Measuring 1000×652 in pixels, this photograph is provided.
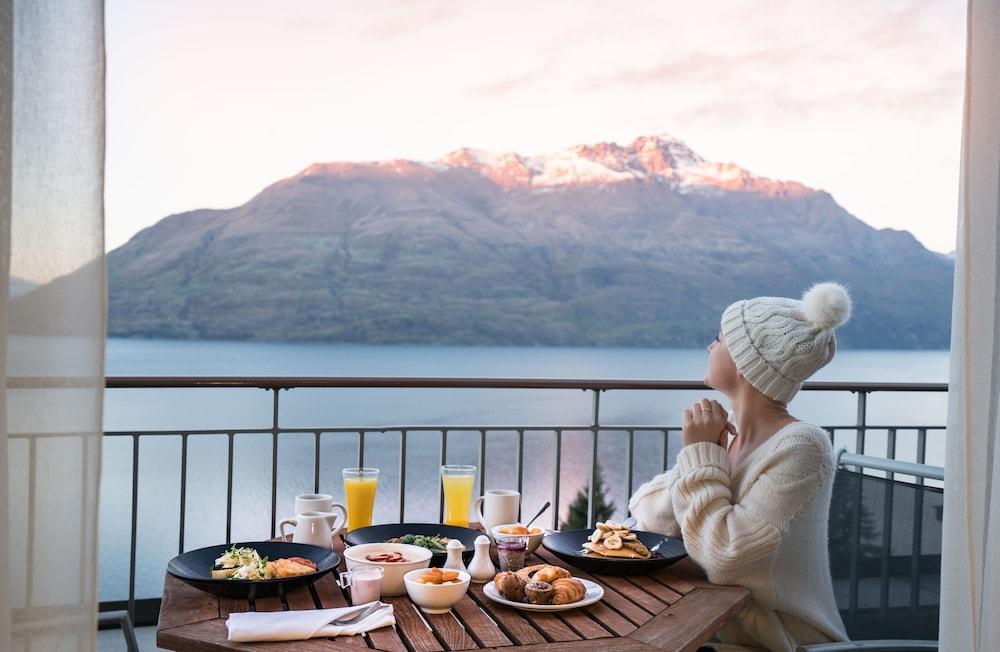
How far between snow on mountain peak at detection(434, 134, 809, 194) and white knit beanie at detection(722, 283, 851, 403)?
112 feet

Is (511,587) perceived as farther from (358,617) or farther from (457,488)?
(457,488)

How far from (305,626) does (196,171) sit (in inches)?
1371

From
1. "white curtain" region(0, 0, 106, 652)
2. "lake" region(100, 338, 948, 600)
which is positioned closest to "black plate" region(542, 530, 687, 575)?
"lake" region(100, 338, 948, 600)

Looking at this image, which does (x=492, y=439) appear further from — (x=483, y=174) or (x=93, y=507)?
(x=93, y=507)

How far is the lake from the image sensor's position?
1062cm

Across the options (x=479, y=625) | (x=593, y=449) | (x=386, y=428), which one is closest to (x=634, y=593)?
(x=479, y=625)

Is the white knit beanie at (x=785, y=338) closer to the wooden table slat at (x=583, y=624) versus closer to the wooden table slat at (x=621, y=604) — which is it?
the wooden table slat at (x=621, y=604)

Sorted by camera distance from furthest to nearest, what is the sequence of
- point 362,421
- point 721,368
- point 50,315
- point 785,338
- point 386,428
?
point 362,421 → point 386,428 → point 721,368 → point 785,338 → point 50,315

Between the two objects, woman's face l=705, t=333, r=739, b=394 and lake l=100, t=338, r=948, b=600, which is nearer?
woman's face l=705, t=333, r=739, b=394

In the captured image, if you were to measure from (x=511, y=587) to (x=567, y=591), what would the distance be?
0.34ft

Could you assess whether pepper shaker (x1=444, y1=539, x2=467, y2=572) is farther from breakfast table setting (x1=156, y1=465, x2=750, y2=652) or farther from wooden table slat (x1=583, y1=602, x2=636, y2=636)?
wooden table slat (x1=583, y1=602, x2=636, y2=636)

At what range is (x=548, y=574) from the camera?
167cm

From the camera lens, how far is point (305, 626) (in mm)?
1412

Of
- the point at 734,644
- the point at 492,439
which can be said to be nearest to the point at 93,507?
the point at 734,644
